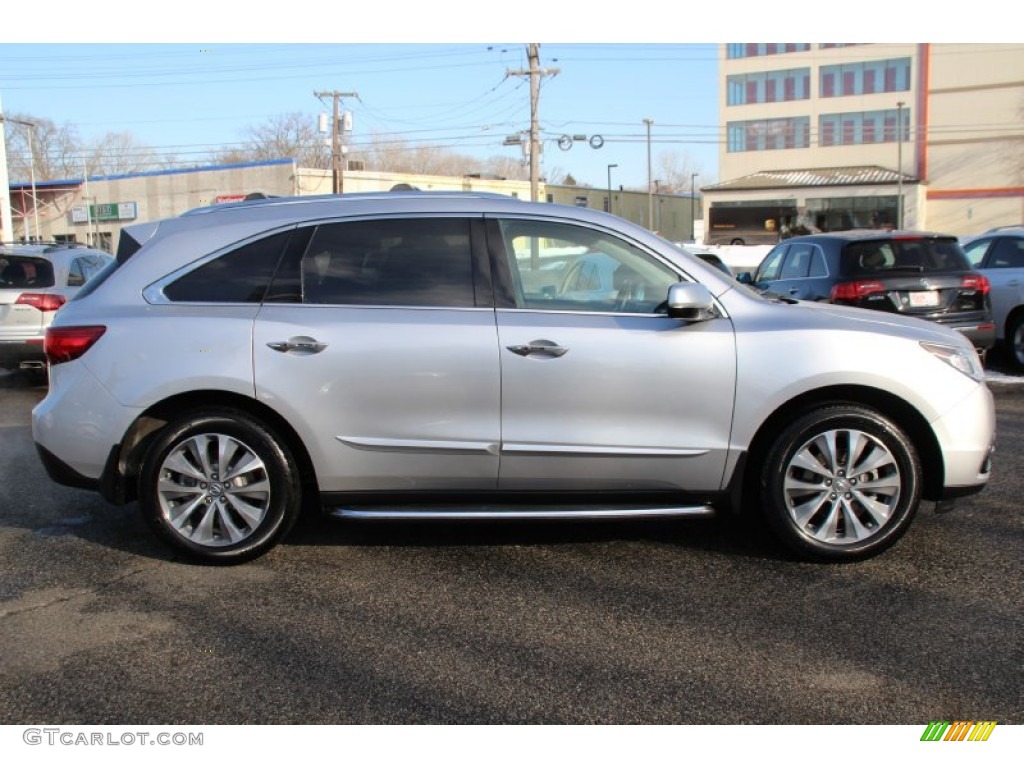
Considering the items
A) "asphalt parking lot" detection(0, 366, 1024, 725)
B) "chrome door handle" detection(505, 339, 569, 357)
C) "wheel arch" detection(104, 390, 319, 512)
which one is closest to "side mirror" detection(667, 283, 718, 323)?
"chrome door handle" detection(505, 339, 569, 357)

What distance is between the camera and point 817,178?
62844 mm

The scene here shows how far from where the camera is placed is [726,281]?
4.48 meters

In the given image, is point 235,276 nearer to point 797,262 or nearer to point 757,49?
point 797,262

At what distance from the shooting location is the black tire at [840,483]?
429 cm

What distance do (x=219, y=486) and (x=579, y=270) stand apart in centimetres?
209

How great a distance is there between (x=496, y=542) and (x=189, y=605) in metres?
1.58

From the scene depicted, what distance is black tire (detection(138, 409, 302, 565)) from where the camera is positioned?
4.36m

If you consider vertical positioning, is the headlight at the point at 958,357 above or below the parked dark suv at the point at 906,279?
below

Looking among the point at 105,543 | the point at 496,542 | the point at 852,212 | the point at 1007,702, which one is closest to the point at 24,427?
the point at 105,543

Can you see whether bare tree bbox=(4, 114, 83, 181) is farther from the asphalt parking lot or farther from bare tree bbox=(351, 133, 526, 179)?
the asphalt parking lot

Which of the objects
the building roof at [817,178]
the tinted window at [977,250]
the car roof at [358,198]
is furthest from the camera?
the building roof at [817,178]

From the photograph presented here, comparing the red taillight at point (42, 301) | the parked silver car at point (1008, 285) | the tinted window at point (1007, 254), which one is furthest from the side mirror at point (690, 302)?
the red taillight at point (42, 301)

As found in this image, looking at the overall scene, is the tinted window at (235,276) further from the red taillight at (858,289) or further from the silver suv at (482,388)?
the red taillight at (858,289)

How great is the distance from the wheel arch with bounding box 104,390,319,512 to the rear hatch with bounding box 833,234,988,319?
6051mm
